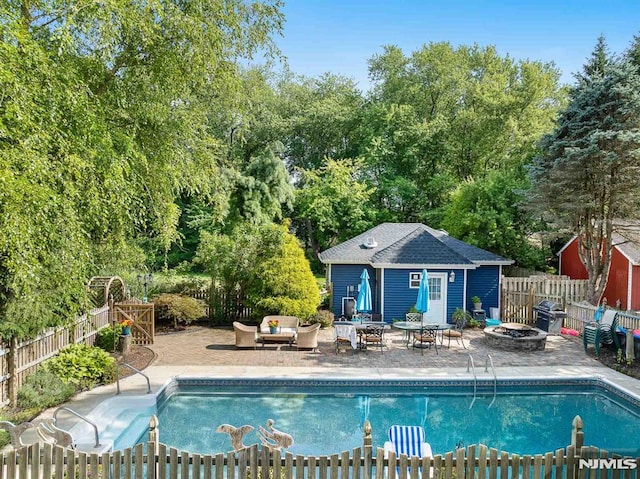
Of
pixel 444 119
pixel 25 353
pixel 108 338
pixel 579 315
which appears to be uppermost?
pixel 444 119

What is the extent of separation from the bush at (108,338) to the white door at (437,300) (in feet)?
34.4

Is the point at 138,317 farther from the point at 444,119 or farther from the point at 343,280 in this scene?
the point at 444,119

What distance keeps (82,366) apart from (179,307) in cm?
637

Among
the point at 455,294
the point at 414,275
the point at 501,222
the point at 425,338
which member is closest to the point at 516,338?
the point at 425,338

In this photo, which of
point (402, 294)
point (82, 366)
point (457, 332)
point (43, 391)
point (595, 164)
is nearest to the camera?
point (43, 391)

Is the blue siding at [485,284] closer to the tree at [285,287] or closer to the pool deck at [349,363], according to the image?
the pool deck at [349,363]

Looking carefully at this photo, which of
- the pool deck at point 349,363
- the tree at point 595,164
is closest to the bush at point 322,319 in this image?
the pool deck at point 349,363

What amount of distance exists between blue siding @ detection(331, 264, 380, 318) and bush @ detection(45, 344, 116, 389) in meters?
9.37

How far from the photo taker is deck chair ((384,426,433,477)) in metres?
7.12

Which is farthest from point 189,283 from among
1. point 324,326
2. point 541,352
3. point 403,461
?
point 403,461

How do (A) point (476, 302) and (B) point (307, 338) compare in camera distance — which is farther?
(A) point (476, 302)

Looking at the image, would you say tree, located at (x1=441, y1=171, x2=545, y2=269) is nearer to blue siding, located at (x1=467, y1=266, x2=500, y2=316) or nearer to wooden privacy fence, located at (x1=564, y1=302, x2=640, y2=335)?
blue siding, located at (x1=467, y1=266, x2=500, y2=316)

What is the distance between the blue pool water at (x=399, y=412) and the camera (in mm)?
8961

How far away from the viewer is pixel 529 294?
60.2 feet
